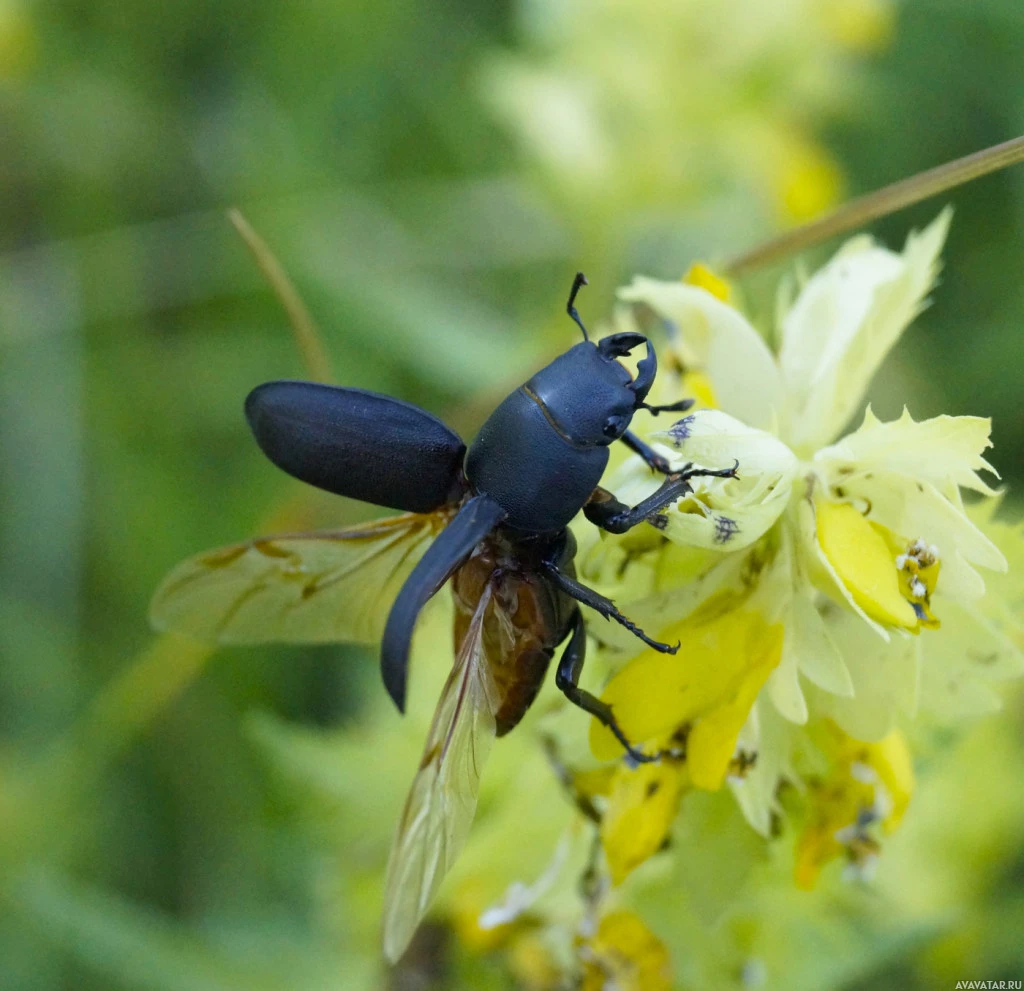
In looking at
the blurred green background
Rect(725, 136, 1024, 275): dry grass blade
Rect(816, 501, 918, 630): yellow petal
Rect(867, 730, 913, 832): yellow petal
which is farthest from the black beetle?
the blurred green background

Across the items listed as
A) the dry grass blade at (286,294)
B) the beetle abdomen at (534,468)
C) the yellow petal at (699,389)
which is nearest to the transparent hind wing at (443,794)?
the beetle abdomen at (534,468)

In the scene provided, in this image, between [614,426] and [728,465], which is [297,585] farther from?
[728,465]

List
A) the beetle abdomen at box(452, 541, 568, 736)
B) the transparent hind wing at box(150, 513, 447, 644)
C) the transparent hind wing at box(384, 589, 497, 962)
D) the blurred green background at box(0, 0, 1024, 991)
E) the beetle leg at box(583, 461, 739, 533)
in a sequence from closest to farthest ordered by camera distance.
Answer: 1. the transparent hind wing at box(384, 589, 497, 962)
2. the beetle leg at box(583, 461, 739, 533)
3. the beetle abdomen at box(452, 541, 568, 736)
4. the transparent hind wing at box(150, 513, 447, 644)
5. the blurred green background at box(0, 0, 1024, 991)

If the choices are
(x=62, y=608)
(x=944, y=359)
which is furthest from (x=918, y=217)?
(x=62, y=608)

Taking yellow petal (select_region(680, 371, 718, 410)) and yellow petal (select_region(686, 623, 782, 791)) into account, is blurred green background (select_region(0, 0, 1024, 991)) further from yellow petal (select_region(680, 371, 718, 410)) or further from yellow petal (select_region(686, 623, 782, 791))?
yellow petal (select_region(686, 623, 782, 791))

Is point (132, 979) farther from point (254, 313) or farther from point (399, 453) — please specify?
point (254, 313)

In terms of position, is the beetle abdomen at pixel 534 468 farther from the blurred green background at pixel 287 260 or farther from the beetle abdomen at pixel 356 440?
the blurred green background at pixel 287 260
